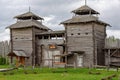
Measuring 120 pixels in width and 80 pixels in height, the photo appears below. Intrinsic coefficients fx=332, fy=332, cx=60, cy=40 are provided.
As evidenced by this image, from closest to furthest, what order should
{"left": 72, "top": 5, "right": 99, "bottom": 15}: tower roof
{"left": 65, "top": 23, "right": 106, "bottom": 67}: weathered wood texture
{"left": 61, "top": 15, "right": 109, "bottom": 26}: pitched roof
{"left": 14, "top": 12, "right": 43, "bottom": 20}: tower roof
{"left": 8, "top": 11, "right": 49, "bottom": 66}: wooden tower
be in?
{"left": 65, "top": 23, "right": 106, "bottom": 67}: weathered wood texture → {"left": 61, "top": 15, "right": 109, "bottom": 26}: pitched roof → {"left": 72, "top": 5, "right": 99, "bottom": 15}: tower roof → {"left": 8, "top": 11, "right": 49, "bottom": 66}: wooden tower → {"left": 14, "top": 12, "right": 43, "bottom": 20}: tower roof

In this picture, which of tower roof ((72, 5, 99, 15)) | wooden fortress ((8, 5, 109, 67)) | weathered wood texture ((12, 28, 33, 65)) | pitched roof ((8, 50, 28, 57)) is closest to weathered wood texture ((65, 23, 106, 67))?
wooden fortress ((8, 5, 109, 67))

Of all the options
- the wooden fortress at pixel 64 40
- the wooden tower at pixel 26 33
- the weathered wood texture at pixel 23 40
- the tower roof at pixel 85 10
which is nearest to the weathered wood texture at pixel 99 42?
the wooden fortress at pixel 64 40

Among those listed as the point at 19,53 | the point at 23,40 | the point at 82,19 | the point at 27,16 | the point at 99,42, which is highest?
the point at 27,16

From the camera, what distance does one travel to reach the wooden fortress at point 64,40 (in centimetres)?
5231

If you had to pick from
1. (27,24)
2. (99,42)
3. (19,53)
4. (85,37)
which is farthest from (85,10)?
(19,53)

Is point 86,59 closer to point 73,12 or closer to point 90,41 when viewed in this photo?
point 90,41

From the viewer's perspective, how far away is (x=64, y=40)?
181 feet

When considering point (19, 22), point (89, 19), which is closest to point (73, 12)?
point (89, 19)

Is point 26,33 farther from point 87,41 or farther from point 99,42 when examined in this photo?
Result: point 99,42

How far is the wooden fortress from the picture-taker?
172 ft

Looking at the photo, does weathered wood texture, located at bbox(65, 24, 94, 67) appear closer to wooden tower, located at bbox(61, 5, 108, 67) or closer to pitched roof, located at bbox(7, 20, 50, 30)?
wooden tower, located at bbox(61, 5, 108, 67)

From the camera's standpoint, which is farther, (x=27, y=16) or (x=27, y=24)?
(x=27, y=16)

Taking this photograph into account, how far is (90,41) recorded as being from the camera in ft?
171

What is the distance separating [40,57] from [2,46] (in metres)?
17.7
